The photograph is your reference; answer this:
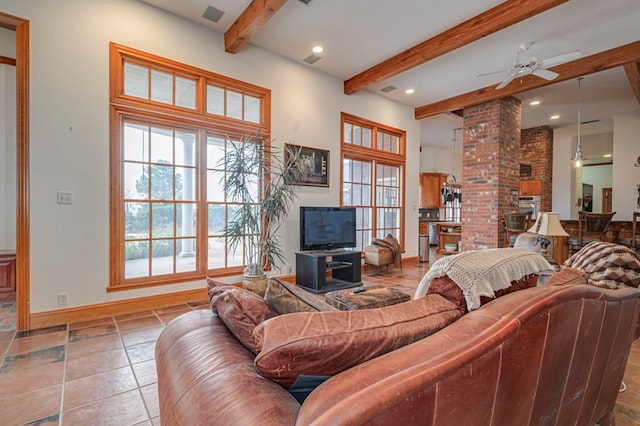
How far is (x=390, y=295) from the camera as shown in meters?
2.07

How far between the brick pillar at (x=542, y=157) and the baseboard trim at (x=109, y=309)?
830 cm

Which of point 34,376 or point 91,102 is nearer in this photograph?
point 34,376

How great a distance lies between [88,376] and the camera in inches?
80.7

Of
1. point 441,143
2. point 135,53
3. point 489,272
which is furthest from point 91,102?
point 441,143

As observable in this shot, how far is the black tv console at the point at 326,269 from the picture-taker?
4.09 metres

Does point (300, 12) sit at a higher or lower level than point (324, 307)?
higher

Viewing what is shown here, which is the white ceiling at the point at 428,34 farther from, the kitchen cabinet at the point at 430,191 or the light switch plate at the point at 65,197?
the kitchen cabinet at the point at 430,191

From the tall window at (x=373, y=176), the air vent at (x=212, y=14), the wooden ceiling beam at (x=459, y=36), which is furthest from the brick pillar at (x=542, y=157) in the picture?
the air vent at (x=212, y=14)

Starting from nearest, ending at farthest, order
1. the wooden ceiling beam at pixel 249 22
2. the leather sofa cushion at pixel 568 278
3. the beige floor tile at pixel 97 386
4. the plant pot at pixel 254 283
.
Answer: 1. the leather sofa cushion at pixel 568 278
2. the beige floor tile at pixel 97 386
3. the wooden ceiling beam at pixel 249 22
4. the plant pot at pixel 254 283

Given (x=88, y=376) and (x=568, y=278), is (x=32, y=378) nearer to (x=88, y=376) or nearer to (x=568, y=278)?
(x=88, y=376)

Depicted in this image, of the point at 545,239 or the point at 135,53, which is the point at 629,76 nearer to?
the point at 545,239

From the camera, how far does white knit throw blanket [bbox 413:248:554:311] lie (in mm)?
1103

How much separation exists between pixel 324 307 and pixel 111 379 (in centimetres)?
181

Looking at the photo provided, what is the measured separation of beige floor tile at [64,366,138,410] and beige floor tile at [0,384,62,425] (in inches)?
2.1
